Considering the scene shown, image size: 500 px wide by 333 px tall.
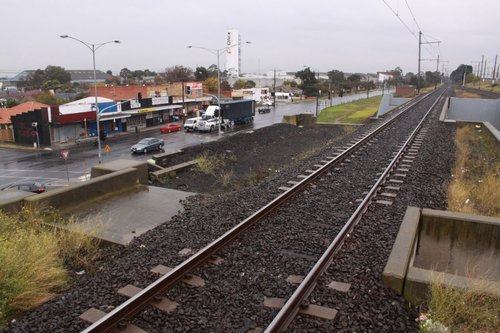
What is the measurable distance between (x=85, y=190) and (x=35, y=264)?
18.3ft

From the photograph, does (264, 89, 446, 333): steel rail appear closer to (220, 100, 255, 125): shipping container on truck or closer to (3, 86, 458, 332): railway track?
(3, 86, 458, 332): railway track

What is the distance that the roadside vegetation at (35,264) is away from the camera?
19.5ft

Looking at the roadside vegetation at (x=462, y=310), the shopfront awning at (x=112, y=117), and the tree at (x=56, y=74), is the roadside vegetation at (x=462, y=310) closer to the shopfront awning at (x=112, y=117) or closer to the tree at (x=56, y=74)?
the shopfront awning at (x=112, y=117)

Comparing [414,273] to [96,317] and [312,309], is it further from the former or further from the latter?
[96,317]

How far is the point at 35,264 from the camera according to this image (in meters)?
6.52

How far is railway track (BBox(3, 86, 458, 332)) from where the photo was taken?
17.6ft

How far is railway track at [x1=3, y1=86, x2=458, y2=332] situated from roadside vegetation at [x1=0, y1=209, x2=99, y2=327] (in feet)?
1.66

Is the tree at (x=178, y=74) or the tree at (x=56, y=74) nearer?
the tree at (x=178, y=74)

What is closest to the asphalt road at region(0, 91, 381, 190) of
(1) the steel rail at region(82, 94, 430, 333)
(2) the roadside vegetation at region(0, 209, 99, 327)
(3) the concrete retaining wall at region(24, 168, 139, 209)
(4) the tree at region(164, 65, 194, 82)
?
(3) the concrete retaining wall at region(24, 168, 139, 209)

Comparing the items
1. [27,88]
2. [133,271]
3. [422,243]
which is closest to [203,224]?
[133,271]

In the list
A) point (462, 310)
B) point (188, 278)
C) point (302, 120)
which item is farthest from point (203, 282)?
point (302, 120)

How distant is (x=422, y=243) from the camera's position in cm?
815

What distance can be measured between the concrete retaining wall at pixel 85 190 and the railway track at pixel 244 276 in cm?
342

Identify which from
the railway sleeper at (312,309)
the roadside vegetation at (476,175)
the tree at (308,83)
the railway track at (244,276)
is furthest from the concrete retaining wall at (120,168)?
the tree at (308,83)
